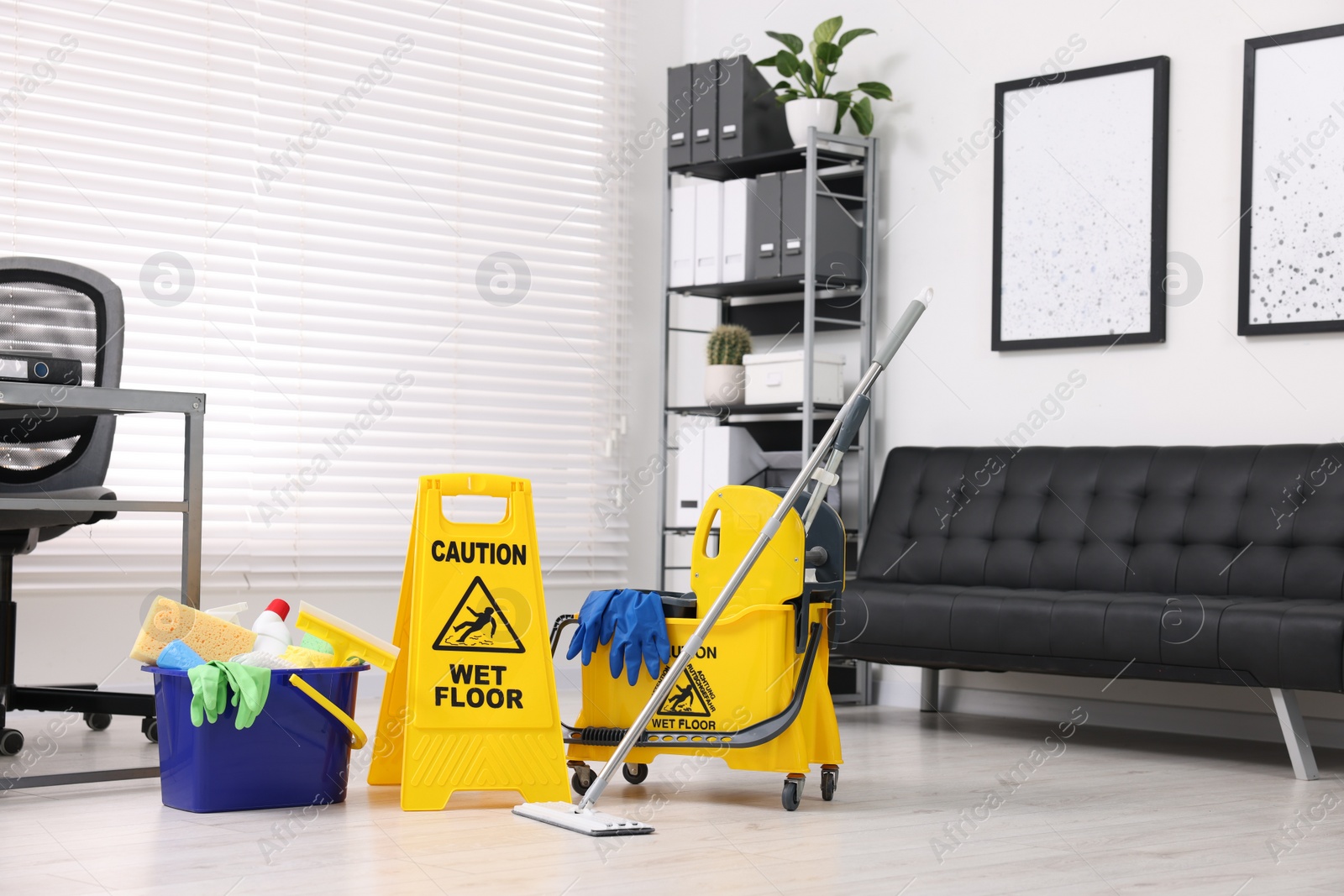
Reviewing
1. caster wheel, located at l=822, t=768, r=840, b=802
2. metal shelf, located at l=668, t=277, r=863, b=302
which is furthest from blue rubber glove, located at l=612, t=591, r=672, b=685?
metal shelf, located at l=668, t=277, r=863, b=302

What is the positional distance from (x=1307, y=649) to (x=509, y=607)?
67.2 inches

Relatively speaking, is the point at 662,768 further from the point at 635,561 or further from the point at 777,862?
the point at 635,561

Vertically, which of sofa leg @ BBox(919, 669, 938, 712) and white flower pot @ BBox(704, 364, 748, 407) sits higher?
white flower pot @ BBox(704, 364, 748, 407)

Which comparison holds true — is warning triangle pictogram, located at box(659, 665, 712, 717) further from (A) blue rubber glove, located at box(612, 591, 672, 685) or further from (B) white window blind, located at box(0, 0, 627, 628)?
(B) white window blind, located at box(0, 0, 627, 628)

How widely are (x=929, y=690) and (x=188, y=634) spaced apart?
2.42m

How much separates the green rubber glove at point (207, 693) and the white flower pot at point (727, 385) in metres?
2.45

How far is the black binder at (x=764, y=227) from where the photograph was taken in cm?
452

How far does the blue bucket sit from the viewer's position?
254 cm

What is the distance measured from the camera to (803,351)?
4.43 metres

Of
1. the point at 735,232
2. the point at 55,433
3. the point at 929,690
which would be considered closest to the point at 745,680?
the point at 55,433

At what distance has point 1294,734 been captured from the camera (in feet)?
10.5

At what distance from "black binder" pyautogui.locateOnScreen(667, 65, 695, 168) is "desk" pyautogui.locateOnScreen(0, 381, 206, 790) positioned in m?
2.31

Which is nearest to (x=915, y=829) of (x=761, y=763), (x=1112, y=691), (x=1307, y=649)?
(x=761, y=763)

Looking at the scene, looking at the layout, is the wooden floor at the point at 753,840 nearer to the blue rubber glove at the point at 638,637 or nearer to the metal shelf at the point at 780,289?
the blue rubber glove at the point at 638,637
